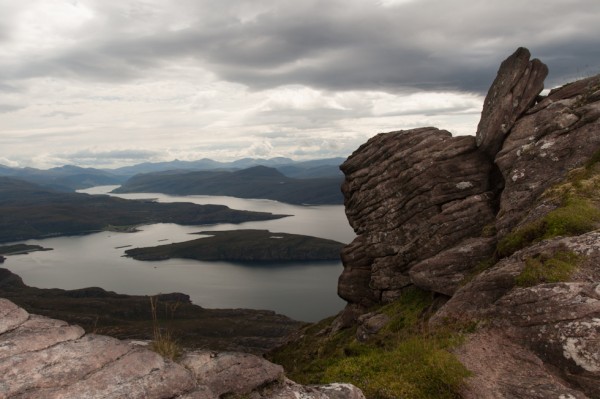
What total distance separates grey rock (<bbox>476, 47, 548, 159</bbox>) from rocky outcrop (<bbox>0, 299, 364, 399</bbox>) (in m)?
33.5

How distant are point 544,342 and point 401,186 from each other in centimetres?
2897

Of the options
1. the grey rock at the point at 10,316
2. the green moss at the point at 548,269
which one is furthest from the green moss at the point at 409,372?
the grey rock at the point at 10,316

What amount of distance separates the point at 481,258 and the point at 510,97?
62.6 ft

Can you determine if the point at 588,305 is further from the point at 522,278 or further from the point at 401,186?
the point at 401,186

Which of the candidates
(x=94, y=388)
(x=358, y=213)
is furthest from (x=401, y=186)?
(x=94, y=388)

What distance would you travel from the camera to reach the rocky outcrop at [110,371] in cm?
1157

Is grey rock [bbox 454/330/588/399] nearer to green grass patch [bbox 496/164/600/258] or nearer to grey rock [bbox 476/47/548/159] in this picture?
green grass patch [bbox 496/164/600/258]

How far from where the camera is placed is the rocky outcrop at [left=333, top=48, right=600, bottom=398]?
16484mm

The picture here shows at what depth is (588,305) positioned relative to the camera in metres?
16.8

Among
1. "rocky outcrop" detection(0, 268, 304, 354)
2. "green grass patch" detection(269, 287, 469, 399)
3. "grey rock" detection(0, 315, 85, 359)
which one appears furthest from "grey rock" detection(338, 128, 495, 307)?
"rocky outcrop" detection(0, 268, 304, 354)

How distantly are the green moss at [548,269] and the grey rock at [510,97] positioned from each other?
22.3m

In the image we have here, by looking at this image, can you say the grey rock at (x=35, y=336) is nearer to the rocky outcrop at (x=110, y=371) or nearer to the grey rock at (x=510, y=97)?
the rocky outcrop at (x=110, y=371)

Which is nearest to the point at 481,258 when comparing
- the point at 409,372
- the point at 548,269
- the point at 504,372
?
the point at 548,269

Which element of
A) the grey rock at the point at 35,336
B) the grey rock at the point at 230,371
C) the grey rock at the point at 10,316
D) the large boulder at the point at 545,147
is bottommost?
the grey rock at the point at 230,371
